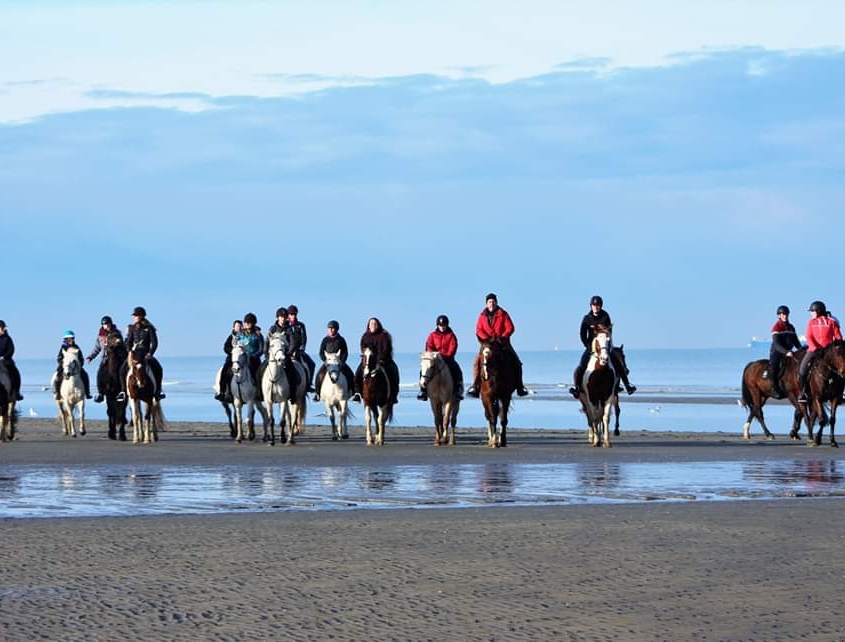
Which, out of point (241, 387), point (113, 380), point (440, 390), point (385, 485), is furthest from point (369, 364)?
point (385, 485)

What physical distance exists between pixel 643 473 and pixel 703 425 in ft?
80.5

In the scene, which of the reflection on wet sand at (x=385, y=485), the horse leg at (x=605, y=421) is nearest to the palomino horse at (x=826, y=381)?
the horse leg at (x=605, y=421)

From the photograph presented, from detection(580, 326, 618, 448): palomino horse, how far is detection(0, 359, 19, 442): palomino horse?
11.5 m

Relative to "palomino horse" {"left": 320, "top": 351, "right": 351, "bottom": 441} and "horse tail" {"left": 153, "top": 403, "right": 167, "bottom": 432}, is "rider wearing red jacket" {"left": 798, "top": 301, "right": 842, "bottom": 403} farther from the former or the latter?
"horse tail" {"left": 153, "top": 403, "right": 167, "bottom": 432}

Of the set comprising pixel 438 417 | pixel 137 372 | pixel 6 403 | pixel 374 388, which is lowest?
pixel 438 417

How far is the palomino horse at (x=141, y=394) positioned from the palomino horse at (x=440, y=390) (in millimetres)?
5205

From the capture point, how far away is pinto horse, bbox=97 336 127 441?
31891 millimetres

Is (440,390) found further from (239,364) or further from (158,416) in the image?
(158,416)

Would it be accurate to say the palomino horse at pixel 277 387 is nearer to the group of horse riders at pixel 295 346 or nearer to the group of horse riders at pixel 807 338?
the group of horse riders at pixel 295 346

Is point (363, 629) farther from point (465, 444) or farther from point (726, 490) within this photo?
point (465, 444)

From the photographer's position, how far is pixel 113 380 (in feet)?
105

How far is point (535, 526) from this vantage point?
42.5 feet

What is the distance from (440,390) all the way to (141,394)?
5.69m

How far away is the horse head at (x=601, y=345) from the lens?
2739cm
